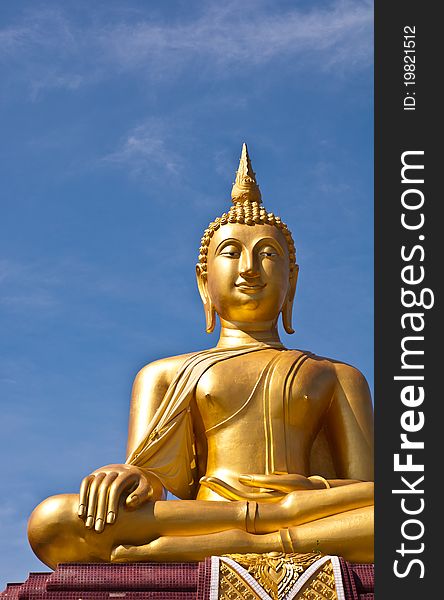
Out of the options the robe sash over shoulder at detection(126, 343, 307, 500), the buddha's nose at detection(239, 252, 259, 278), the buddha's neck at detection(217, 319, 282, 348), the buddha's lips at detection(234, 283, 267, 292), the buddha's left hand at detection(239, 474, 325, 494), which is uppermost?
the buddha's nose at detection(239, 252, 259, 278)

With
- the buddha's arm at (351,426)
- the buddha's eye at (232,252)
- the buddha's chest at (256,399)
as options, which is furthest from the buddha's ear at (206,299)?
the buddha's arm at (351,426)

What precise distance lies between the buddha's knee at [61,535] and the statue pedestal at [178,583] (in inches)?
5.9

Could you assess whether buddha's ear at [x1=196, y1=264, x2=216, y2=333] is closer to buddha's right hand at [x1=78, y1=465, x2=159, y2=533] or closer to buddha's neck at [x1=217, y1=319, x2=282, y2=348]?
buddha's neck at [x1=217, y1=319, x2=282, y2=348]

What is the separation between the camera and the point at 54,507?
9.36 metres

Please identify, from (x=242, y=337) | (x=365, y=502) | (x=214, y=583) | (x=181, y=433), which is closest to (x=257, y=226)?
(x=242, y=337)

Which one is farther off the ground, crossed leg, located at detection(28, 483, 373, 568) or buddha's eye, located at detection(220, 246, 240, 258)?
buddha's eye, located at detection(220, 246, 240, 258)

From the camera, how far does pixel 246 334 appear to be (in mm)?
11062

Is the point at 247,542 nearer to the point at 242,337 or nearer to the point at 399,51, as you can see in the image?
the point at 242,337

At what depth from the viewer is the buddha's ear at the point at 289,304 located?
37.1 ft

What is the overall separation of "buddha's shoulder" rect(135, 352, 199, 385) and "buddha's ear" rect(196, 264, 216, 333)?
0.44 m

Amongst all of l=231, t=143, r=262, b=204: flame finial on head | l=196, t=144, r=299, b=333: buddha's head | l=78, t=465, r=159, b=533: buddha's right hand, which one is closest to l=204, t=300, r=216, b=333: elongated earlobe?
l=196, t=144, r=299, b=333: buddha's head

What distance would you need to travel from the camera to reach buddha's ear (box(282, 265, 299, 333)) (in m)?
11.3

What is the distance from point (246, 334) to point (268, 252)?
0.64m

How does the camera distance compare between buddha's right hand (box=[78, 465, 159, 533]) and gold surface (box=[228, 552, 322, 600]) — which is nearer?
gold surface (box=[228, 552, 322, 600])
